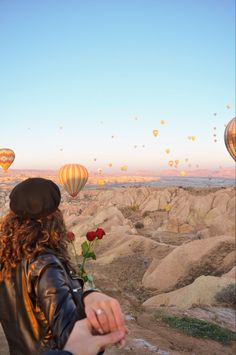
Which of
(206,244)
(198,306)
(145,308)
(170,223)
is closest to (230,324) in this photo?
(198,306)

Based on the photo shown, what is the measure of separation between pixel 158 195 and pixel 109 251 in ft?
178

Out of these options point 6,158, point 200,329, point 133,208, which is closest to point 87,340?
point 200,329

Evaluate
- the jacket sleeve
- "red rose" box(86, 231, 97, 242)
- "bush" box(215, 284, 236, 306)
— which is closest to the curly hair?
the jacket sleeve

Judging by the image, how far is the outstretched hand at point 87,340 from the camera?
1.07 meters

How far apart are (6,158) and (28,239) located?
36.4 m

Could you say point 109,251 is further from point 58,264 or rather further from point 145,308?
point 58,264

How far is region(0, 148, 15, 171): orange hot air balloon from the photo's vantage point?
120 ft

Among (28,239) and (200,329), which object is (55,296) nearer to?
(28,239)

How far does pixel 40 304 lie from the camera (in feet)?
4.93

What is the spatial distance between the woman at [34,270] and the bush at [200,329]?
10.2m

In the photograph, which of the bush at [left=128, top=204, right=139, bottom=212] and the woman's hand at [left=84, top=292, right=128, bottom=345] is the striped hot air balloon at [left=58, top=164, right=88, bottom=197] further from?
the bush at [left=128, top=204, right=139, bottom=212]

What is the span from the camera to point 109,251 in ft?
97.0

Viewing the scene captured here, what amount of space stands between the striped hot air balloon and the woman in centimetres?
2934

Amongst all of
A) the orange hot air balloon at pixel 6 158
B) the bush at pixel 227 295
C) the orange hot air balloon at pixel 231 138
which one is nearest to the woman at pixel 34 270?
the bush at pixel 227 295
